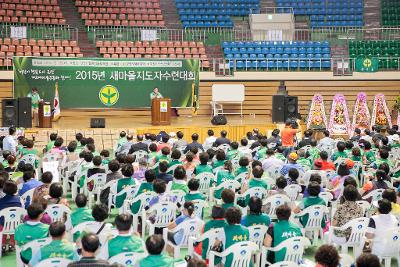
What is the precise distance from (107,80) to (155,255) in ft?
64.3

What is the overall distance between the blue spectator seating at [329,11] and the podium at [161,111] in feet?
38.1

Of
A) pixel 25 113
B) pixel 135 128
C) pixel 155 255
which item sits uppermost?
pixel 25 113

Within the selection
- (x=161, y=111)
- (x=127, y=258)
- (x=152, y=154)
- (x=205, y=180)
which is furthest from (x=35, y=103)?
(x=127, y=258)

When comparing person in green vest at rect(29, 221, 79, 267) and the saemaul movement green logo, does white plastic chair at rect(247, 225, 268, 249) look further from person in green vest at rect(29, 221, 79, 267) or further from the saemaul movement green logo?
the saemaul movement green logo

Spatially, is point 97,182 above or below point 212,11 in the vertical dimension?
below

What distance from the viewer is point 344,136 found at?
23828 millimetres

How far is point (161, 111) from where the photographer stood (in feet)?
76.4

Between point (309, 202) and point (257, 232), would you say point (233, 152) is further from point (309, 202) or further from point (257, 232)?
point (257, 232)

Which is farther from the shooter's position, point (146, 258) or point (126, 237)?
point (126, 237)

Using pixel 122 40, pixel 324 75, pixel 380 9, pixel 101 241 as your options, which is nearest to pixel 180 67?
pixel 122 40

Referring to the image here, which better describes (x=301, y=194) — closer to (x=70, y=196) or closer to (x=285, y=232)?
(x=285, y=232)

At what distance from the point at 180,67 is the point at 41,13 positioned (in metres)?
7.50

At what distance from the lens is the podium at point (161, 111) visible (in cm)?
2327

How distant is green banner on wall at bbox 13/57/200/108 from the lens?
993 inches
